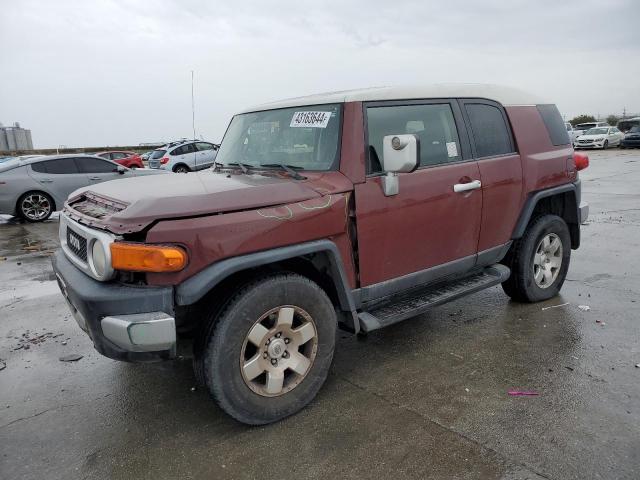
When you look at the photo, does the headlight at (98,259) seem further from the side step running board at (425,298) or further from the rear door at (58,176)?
the rear door at (58,176)

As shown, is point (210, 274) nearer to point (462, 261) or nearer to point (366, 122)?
point (366, 122)

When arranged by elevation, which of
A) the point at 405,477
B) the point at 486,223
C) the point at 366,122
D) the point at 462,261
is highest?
the point at 366,122

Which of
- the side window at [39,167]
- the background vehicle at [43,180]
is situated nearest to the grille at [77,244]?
the background vehicle at [43,180]

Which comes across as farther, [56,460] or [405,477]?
[56,460]

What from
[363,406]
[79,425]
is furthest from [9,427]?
[363,406]

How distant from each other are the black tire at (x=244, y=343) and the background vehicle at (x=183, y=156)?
59.6 ft

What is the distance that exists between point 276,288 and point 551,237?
3122 millimetres

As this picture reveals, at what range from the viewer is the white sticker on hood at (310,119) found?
3307mm

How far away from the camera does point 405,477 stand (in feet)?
7.93

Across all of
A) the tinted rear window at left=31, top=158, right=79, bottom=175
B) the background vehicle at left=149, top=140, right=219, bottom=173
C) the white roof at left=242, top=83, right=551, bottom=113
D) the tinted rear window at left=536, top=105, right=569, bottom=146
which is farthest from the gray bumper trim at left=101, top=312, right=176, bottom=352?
the background vehicle at left=149, top=140, right=219, bottom=173

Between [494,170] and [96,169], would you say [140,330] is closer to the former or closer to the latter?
[494,170]

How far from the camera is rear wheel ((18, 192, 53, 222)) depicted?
36.9 ft

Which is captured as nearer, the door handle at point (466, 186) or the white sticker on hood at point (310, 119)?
the white sticker on hood at point (310, 119)

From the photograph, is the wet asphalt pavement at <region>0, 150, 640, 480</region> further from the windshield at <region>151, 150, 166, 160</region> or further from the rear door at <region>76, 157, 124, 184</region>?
the windshield at <region>151, 150, 166, 160</region>
